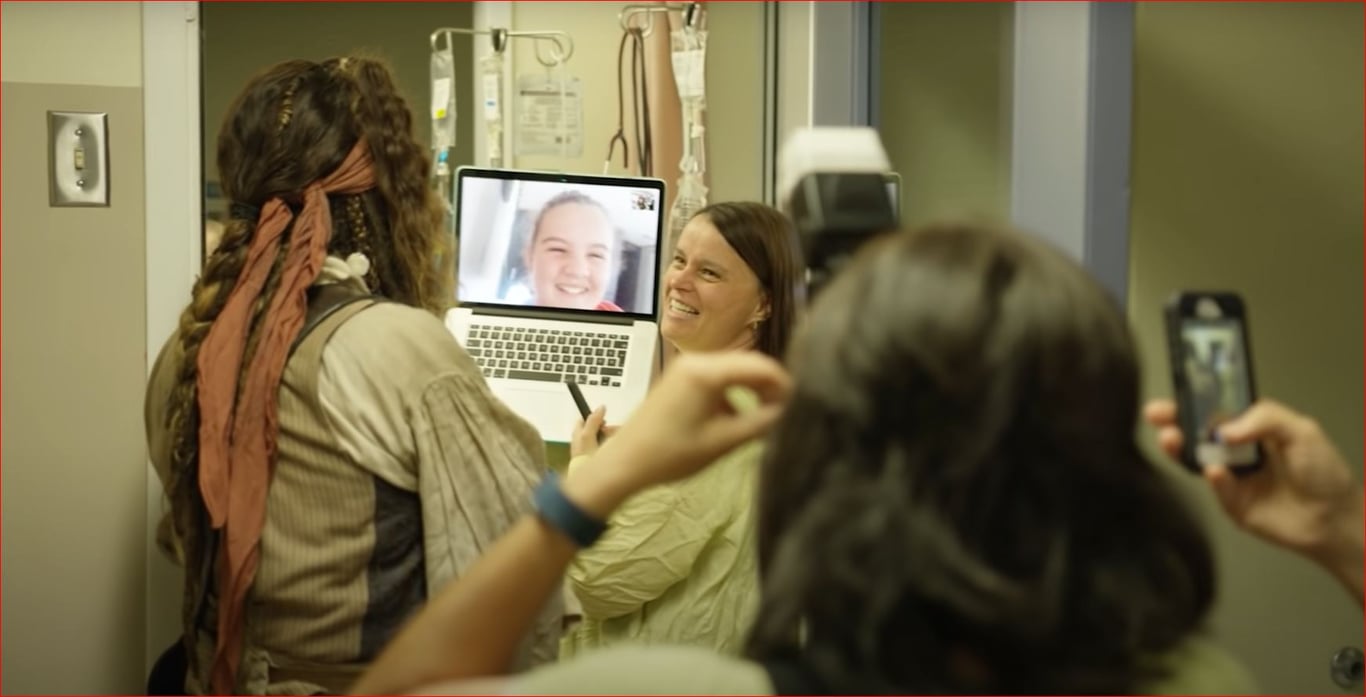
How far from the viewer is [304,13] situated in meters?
3.23

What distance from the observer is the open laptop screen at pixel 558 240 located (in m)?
2.55

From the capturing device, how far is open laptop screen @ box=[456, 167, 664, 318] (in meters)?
2.55

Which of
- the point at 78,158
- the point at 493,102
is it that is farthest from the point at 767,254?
the point at 78,158

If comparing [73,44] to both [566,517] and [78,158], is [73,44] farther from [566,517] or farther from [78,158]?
[566,517]

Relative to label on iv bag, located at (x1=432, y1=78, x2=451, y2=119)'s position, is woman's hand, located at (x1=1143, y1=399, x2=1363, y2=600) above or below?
below

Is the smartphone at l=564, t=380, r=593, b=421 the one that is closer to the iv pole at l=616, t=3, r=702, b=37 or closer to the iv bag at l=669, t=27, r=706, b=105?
the iv bag at l=669, t=27, r=706, b=105

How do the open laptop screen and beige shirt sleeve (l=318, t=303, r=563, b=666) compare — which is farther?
the open laptop screen

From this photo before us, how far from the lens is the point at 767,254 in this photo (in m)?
2.21

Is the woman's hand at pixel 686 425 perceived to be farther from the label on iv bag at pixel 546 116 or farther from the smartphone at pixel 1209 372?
the label on iv bag at pixel 546 116

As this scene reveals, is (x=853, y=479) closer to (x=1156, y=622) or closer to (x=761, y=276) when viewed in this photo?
(x=1156, y=622)

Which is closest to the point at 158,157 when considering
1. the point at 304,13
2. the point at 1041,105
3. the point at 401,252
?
the point at 304,13

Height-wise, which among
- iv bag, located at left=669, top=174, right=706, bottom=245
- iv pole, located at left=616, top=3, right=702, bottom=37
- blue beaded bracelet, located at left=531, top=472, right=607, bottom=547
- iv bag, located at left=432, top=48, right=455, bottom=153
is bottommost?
blue beaded bracelet, located at left=531, top=472, right=607, bottom=547

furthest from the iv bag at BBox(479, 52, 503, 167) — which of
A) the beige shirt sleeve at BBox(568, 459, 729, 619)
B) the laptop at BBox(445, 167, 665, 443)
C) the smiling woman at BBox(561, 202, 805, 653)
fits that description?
the beige shirt sleeve at BBox(568, 459, 729, 619)

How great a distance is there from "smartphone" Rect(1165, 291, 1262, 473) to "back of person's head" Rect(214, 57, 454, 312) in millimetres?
1135
